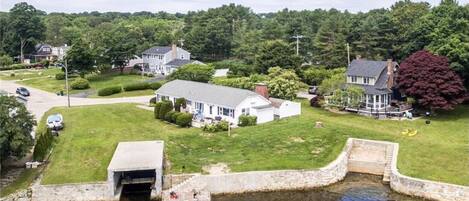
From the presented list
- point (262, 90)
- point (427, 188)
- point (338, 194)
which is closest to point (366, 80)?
point (262, 90)

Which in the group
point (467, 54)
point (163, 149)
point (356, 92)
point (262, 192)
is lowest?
point (262, 192)

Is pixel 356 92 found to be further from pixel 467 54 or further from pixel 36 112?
pixel 36 112

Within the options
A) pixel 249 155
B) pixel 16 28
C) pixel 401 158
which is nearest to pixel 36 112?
pixel 249 155

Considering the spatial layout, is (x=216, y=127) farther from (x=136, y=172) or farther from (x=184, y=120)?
(x=136, y=172)

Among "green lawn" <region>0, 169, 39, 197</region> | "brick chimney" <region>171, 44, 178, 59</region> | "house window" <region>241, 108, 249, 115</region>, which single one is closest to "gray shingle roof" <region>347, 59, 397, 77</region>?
"house window" <region>241, 108, 249, 115</region>

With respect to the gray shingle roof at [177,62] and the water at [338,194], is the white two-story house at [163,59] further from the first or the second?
the water at [338,194]

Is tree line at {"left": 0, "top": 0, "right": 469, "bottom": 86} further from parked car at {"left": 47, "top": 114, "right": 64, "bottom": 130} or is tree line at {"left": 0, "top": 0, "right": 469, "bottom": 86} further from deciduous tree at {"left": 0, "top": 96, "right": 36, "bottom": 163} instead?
deciduous tree at {"left": 0, "top": 96, "right": 36, "bottom": 163}

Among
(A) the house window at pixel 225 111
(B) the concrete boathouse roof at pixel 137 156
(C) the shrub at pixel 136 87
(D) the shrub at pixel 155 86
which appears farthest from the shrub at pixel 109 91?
(B) the concrete boathouse roof at pixel 137 156
